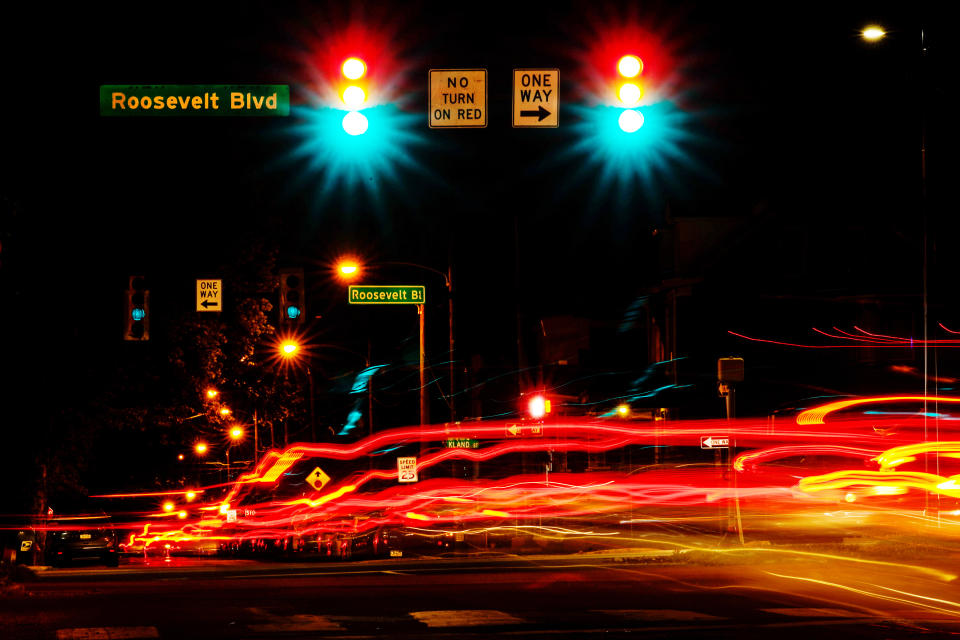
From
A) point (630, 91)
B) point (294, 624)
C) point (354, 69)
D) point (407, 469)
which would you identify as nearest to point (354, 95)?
point (354, 69)

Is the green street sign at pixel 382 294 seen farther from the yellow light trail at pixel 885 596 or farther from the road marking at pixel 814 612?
the road marking at pixel 814 612

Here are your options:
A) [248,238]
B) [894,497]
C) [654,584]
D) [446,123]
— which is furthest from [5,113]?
[894,497]

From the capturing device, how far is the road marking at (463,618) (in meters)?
11.8

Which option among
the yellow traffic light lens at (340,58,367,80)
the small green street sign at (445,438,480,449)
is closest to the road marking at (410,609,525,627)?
the yellow traffic light lens at (340,58,367,80)

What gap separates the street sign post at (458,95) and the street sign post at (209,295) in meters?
11.7

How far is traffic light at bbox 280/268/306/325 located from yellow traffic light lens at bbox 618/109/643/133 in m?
9.81

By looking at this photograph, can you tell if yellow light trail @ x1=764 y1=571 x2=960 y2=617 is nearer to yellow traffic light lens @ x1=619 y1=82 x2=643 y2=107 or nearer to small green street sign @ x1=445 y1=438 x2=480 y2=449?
yellow traffic light lens @ x1=619 y1=82 x2=643 y2=107

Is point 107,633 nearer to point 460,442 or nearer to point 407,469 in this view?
point 460,442

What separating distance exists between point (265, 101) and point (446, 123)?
2062mm

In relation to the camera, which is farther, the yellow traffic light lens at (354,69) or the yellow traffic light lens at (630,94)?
the yellow traffic light lens at (354,69)

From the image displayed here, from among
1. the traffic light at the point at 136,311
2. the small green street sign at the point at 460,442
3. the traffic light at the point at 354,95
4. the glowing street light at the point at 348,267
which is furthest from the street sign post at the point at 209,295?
the traffic light at the point at 354,95

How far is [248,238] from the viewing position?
25609mm

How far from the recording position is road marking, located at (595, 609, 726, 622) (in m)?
12.1

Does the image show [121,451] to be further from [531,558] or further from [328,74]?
[328,74]
